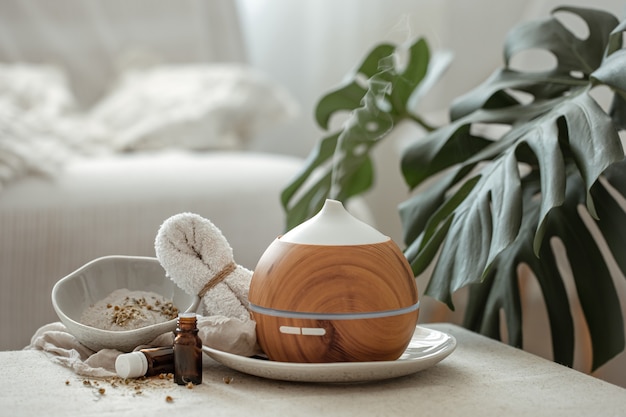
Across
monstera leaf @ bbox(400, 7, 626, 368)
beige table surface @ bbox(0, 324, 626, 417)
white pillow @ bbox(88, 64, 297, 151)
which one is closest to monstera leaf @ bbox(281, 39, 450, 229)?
monstera leaf @ bbox(400, 7, 626, 368)

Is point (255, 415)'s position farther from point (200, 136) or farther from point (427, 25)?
point (427, 25)

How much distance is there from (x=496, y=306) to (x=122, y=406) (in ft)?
1.99

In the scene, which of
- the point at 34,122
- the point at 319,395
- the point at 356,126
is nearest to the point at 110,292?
the point at 319,395

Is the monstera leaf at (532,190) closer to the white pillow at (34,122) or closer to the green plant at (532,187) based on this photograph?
the green plant at (532,187)

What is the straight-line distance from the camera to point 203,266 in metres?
0.82

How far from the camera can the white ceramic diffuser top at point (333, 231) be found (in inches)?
29.9

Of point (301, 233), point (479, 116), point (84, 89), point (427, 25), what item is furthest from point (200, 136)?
point (301, 233)

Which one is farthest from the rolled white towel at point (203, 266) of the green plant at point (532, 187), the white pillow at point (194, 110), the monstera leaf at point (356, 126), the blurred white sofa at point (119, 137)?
the white pillow at point (194, 110)

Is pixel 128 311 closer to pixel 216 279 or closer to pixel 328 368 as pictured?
pixel 216 279

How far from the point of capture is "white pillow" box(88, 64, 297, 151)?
217 cm

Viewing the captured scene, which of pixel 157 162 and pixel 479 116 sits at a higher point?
pixel 479 116

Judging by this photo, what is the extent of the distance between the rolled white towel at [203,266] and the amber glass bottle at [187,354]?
0.07 meters

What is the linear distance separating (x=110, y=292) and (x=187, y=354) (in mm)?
173

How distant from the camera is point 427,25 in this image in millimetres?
2660
